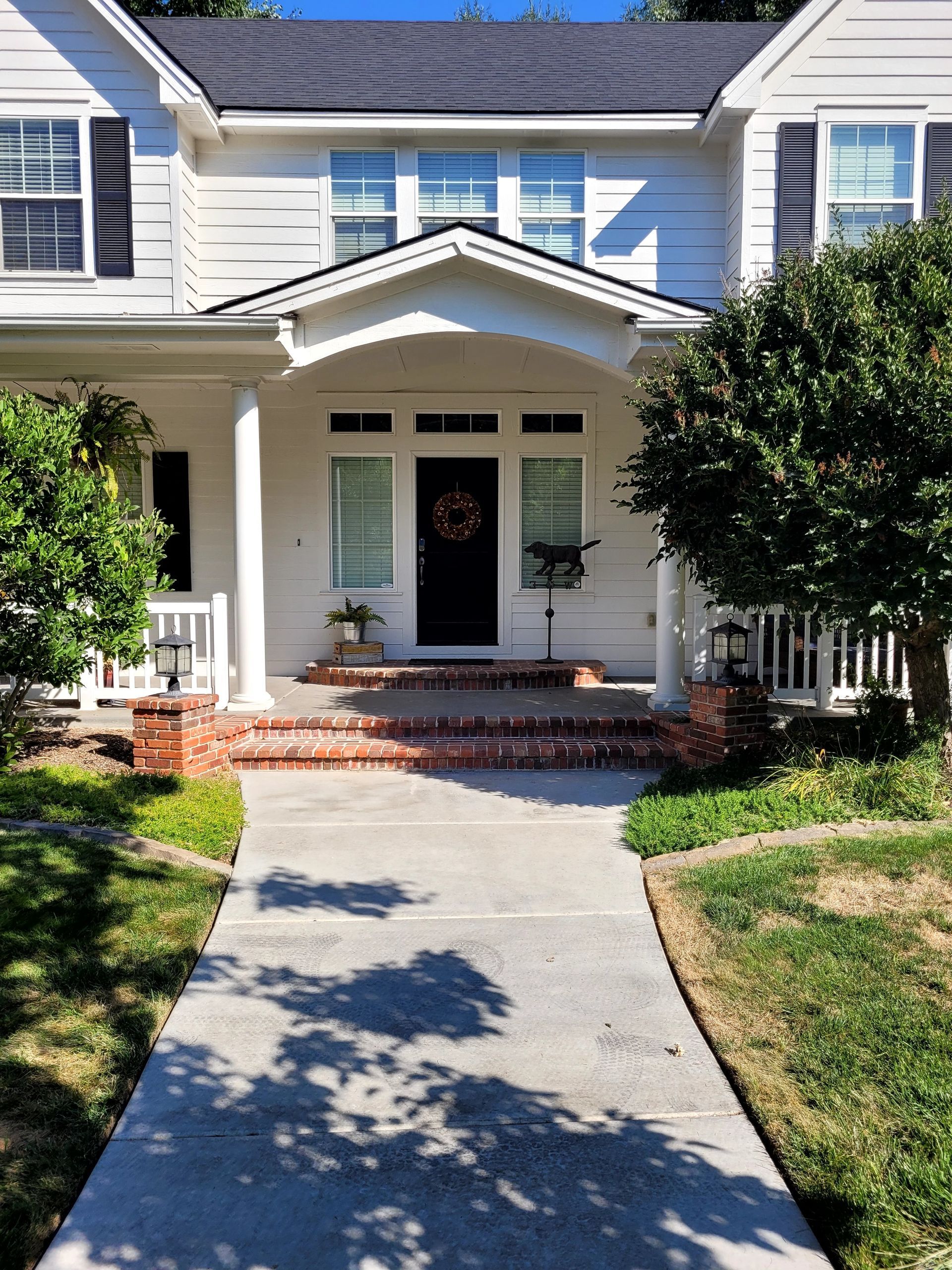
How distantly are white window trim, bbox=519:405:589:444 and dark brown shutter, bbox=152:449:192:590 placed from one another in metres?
3.70

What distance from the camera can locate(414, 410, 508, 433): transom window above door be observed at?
32.9 feet

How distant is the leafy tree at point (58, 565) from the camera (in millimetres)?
5152

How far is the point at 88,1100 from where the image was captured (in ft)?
9.62

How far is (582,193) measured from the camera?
9562 millimetres

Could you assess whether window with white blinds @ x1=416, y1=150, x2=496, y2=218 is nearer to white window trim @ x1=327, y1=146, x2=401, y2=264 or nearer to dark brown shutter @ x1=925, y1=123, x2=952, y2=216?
white window trim @ x1=327, y1=146, x2=401, y2=264

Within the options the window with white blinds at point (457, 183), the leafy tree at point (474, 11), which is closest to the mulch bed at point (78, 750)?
the window with white blinds at point (457, 183)

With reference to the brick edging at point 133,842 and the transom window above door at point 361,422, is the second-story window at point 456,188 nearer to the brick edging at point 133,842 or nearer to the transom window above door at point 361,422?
the transom window above door at point 361,422

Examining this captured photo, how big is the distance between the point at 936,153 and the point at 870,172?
0.66m

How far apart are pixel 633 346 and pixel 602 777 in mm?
3541

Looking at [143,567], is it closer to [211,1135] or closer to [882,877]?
[211,1135]

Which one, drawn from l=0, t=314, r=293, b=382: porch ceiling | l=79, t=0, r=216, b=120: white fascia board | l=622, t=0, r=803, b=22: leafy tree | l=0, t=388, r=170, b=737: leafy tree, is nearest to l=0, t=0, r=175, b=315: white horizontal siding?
l=79, t=0, r=216, b=120: white fascia board

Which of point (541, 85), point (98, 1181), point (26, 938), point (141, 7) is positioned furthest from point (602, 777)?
point (141, 7)

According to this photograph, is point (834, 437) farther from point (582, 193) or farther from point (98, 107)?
point (98, 107)

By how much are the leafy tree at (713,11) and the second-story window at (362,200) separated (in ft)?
46.9
